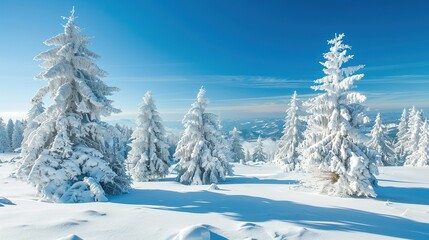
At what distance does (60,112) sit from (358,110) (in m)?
16.0

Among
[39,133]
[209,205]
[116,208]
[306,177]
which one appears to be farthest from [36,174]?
[306,177]

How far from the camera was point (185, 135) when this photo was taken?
83.6ft

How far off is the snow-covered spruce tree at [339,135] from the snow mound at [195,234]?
1047cm

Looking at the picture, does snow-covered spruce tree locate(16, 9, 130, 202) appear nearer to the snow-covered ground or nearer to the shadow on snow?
the snow-covered ground

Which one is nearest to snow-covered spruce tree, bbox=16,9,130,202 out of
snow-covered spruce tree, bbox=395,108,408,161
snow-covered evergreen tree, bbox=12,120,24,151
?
snow-covered spruce tree, bbox=395,108,408,161

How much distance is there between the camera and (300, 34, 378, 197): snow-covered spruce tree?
46.9 feet

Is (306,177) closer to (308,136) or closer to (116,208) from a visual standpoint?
(308,136)

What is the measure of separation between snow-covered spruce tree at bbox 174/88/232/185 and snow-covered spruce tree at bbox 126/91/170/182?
6.91ft

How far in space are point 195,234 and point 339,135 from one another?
467 inches

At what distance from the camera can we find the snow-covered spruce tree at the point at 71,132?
12336mm

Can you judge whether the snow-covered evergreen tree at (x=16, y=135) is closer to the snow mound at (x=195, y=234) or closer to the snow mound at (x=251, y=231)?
the snow mound at (x=195, y=234)

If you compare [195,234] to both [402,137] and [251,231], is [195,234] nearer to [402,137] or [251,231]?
[251,231]

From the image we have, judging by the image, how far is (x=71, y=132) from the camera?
13648mm

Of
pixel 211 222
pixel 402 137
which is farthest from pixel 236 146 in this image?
pixel 211 222
